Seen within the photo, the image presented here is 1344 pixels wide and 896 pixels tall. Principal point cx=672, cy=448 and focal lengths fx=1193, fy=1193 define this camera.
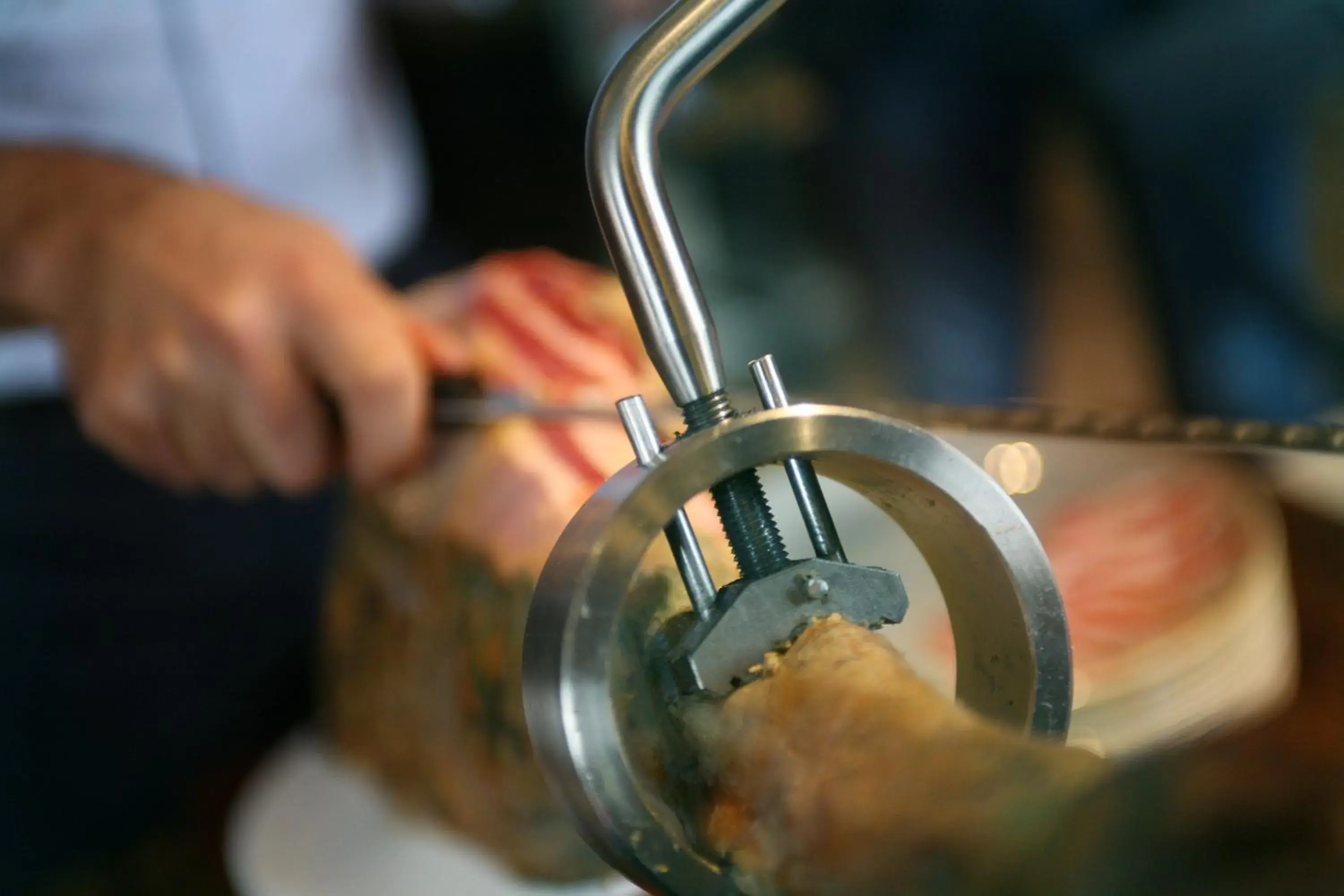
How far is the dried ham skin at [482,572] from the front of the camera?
63cm

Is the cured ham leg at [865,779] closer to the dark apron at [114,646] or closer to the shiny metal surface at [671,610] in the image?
the shiny metal surface at [671,610]

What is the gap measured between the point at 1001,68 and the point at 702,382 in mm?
1385

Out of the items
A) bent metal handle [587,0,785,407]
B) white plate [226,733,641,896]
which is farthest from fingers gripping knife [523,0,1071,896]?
white plate [226,733,641,896]

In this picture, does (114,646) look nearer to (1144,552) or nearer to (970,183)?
(1144,552)

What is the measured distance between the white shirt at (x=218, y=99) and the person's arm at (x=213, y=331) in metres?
0.13

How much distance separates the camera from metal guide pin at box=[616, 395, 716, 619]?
0.25 m

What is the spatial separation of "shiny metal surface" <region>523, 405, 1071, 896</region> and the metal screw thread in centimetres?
2

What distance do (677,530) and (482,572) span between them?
1.37 ft

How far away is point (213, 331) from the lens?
2.19ft

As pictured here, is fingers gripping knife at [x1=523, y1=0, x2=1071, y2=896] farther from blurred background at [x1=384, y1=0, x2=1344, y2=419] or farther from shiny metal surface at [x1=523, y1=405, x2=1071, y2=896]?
blurred background at [x1=384, y1=0, x2=1344, y2=419]

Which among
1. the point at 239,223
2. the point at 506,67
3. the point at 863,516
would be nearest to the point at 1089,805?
the point at 863,516

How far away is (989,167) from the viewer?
164cm

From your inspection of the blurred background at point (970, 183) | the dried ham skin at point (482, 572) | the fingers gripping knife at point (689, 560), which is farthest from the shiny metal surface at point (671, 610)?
the blurred background at point (970, 183)

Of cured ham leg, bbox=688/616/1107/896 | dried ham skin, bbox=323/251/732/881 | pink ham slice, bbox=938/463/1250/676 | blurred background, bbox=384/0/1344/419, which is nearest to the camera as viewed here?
cured ham leg, bbox=688/616/1107/896
